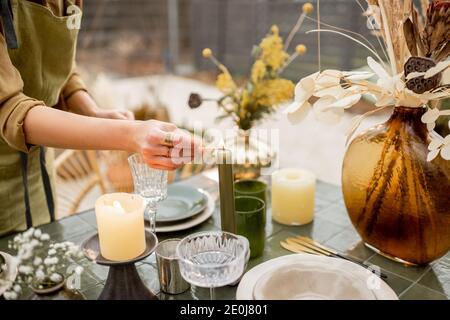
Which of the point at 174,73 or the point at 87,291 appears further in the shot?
the point at 174,73

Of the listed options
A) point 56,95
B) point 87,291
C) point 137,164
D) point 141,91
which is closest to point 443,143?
point 137,164

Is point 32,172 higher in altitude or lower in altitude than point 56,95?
lower

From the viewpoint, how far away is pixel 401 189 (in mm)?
840

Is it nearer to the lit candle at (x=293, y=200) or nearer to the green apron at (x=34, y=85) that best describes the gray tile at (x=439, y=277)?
the lit candle at (x=293, y=200)

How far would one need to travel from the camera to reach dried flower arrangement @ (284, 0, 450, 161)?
0.75 metres

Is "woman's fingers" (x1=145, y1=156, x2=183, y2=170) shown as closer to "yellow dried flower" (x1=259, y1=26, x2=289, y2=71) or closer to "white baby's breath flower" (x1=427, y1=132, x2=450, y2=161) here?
"white baby's breath flower" (x1=427, y1=132, x2=450, y2=161)

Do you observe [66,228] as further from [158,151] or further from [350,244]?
[350,244]

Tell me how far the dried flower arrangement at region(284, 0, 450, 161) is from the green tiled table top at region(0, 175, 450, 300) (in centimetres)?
26

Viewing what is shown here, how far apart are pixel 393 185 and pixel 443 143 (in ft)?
0.44

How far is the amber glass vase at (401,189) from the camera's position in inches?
32.3

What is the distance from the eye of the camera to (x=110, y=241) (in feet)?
2.36
